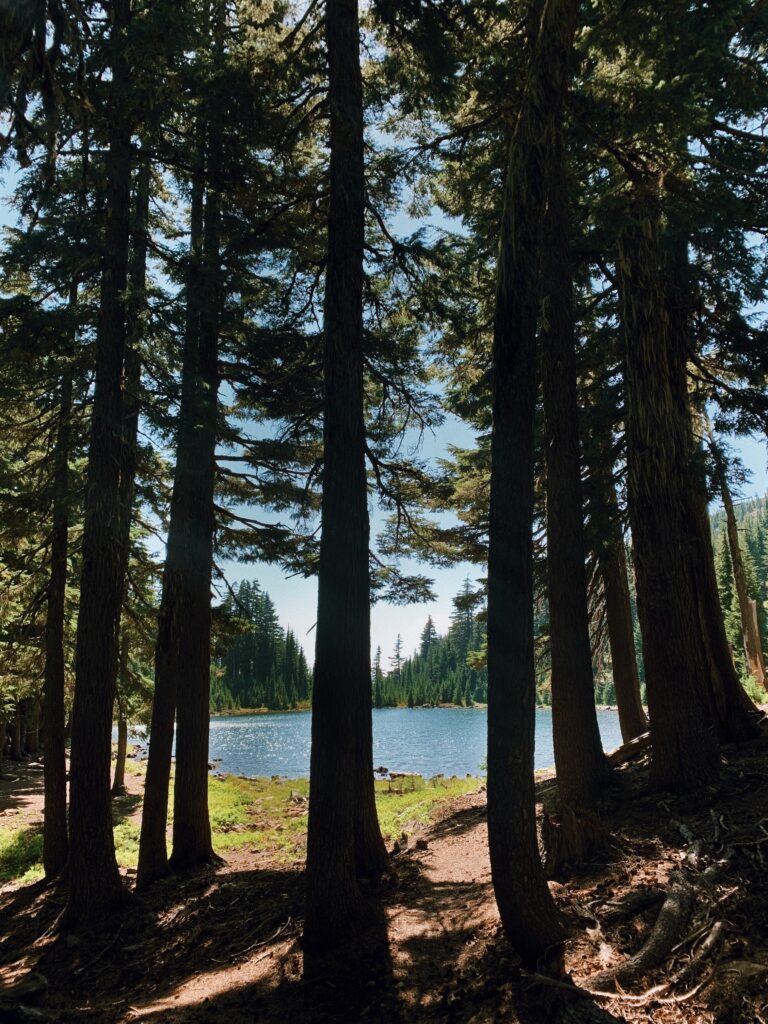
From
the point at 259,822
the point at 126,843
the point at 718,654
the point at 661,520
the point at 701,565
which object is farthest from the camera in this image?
the point at 259,822

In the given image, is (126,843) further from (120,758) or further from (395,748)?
(395,748)

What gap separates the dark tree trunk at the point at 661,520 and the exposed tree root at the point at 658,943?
2502 millimetres

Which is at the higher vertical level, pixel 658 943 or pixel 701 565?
pixel 701 565

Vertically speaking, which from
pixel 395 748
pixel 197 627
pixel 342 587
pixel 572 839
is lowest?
pixel 395 748

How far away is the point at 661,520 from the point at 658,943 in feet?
14.9

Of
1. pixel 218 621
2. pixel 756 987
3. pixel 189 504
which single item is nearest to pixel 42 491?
pixel 189 504

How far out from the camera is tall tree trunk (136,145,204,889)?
29.2 ft

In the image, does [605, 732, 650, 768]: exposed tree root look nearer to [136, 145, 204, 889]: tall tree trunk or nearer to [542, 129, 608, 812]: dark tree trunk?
[542, 129, 608, 812]: dark tree trunk

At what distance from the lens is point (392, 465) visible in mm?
9664

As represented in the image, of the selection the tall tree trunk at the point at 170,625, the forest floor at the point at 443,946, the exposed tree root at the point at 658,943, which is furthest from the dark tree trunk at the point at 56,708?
the exposed tree root at the point at 658,943

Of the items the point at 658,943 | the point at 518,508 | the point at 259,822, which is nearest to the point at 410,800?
the point at 259,822

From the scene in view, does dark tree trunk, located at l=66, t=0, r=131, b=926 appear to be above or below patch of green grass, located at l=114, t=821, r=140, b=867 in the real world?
above

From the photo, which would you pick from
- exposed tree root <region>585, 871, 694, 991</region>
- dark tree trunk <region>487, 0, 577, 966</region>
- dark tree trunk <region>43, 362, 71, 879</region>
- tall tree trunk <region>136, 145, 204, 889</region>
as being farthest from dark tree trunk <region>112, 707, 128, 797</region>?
exposed tree root <region>585, 871, 694, 991</region>

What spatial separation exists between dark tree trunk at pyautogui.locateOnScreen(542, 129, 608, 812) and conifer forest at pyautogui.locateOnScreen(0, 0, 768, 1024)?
41mm
